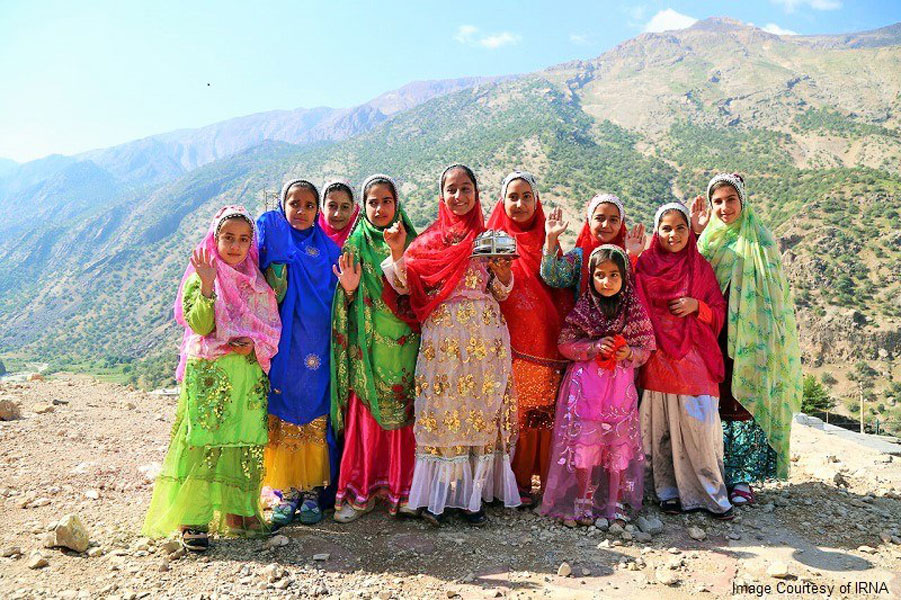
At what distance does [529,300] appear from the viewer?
3.79m

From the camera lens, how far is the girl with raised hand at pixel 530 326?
3773 millimetres

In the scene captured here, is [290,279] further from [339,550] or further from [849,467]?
[849,467]

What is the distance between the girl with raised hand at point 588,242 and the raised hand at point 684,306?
41 centimetres

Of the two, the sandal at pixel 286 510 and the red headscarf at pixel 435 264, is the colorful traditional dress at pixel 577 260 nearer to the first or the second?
the red headscarf at pixel 435 264

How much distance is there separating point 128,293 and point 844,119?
8226 cm

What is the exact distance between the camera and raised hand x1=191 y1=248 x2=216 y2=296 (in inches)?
119

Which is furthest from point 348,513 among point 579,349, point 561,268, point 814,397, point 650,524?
point 814,397

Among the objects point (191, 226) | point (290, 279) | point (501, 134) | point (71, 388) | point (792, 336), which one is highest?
point (501, 134)

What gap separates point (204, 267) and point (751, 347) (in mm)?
3475

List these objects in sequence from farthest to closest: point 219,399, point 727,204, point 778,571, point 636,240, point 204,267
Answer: point 727,204 → point 636,240 → point 219,399 → point 204,267 → point 778,571

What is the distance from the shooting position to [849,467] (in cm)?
515

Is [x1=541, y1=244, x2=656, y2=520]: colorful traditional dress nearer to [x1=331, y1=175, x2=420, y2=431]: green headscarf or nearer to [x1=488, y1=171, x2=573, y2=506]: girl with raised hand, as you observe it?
[x1=488, y1=171, x2=573, y2=506]: girl with raised hand

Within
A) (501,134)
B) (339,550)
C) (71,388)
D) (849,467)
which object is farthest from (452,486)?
(501,134)

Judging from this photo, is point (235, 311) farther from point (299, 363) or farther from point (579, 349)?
point (579, 349)
